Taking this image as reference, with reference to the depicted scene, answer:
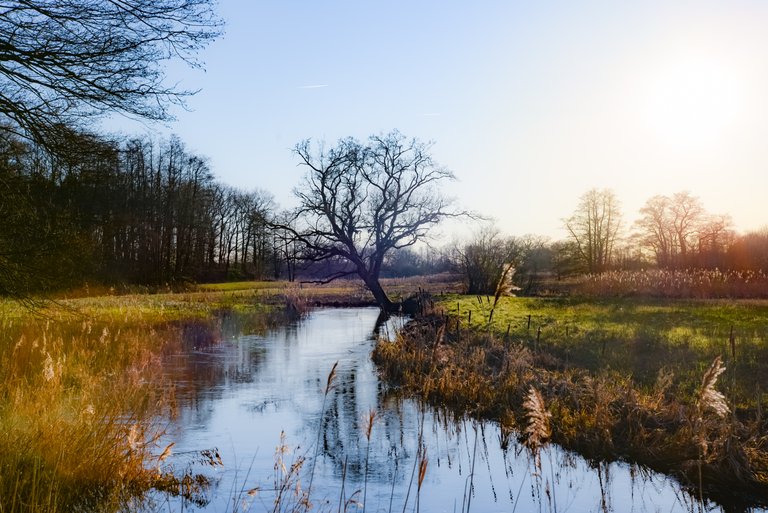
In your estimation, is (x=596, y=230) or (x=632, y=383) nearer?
(x=632, y=383)

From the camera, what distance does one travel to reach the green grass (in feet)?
29.7

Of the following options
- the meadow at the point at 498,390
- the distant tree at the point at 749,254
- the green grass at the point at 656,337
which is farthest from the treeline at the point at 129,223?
the distant tree at the point at 749,254

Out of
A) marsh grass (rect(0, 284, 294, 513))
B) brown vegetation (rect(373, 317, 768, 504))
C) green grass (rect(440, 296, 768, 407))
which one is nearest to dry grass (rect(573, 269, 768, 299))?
green grass (rect(440, 296, 768, 407))

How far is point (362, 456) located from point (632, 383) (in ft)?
12.7

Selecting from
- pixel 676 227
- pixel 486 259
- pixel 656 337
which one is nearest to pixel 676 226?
pixel 676 227

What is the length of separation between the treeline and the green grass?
6949 millimetres

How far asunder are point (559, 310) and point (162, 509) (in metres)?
15.8

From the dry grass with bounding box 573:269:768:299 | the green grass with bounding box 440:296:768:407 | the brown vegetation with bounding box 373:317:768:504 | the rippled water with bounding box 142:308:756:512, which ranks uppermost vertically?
the dry grass with bounding box 573:269:768:299

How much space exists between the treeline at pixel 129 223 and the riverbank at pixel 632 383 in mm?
5673

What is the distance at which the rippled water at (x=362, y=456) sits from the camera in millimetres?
5621

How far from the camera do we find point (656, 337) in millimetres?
11641

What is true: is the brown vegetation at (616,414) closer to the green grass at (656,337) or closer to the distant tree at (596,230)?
the green grass at (656,337)

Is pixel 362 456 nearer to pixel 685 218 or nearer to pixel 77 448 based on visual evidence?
pixel 77 448

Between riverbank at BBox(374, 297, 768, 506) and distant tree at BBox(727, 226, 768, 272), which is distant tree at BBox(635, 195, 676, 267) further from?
riverbank at BBox(374, 297, 768, 506)
